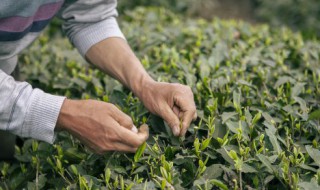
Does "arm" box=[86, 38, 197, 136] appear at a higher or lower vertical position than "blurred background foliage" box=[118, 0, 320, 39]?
higher

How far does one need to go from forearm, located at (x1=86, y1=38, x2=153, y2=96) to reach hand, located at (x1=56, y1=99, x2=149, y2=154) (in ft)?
1.32

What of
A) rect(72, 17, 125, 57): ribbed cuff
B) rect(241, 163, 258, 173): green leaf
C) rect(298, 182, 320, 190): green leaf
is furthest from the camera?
rect(72, 17, 125, 57): ribbed cuff

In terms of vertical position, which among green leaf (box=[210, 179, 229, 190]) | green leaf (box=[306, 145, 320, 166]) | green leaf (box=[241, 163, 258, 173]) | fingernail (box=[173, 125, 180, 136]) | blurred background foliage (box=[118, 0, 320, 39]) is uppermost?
green leaf (box=[306, 145, 320, 166])

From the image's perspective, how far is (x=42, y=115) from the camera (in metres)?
1.81

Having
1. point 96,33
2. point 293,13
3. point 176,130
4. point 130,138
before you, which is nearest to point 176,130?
point 176,130

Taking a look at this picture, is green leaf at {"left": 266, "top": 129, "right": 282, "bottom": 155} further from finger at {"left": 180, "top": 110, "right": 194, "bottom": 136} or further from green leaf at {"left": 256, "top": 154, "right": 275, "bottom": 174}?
finger at {"left": 180, "top": 110, "right": 194, "bottom": 136}

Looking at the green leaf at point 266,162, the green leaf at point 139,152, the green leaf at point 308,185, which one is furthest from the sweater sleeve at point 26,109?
the green leaf at point 308,185

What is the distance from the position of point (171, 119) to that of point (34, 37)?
2.45ft

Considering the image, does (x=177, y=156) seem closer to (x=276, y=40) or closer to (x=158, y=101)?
(x=158, y=101)

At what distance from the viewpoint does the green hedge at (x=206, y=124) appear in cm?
183

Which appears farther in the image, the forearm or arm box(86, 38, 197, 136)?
the forearm

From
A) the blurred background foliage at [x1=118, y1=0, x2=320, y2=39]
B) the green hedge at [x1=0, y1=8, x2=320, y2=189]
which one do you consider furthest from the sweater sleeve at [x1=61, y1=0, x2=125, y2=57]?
the blurred background foliage at [x1=118, y1=0, x2=320, y2=39]

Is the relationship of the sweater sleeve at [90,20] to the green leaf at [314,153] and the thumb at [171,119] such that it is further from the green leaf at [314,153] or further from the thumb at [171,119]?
the green leaf at [314,153]

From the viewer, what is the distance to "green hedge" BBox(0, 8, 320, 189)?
1828mm
